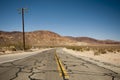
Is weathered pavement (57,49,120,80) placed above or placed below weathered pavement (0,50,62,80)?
below

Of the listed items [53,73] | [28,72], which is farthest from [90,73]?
[28,72]

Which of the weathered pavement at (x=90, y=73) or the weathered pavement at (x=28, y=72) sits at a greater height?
the weathered pavement at (x=28, y=72)

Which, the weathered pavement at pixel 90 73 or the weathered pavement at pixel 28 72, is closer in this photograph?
the weathered pavement at pixel 28 72

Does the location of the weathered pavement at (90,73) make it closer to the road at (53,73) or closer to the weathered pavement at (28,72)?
the road at (53,73)

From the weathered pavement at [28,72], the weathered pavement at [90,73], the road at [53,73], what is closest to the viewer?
the weathered pavement at [28,72]

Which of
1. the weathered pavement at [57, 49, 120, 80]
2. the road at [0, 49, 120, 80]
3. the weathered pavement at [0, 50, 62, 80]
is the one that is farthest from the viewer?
the weathered pavement at [57, 49, 120, 80]

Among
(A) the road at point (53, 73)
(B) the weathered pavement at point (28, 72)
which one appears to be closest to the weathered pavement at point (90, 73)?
(A) the road at point (53, 73)

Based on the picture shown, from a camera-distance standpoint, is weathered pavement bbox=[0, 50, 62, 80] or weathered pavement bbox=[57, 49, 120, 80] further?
weathered pavement bbox=[57, 49, 120, 80]

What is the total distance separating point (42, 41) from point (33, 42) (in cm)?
1586

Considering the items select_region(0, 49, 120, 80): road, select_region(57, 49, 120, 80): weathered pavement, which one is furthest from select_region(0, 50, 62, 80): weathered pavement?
select_region(57, 49, 120, 80): weathered pavement

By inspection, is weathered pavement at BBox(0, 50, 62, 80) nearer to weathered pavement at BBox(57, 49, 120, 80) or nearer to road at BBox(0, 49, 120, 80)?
road at BBox(0, 49, 120, 80)

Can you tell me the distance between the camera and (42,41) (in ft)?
560

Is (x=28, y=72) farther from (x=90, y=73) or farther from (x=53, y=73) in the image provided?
(x=90, y=73)

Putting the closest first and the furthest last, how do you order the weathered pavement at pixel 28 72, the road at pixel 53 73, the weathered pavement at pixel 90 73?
the weathered pavement at pixel 28 72 < the road at pixel 53 73 < the weathered pavement at pixel 90 73
